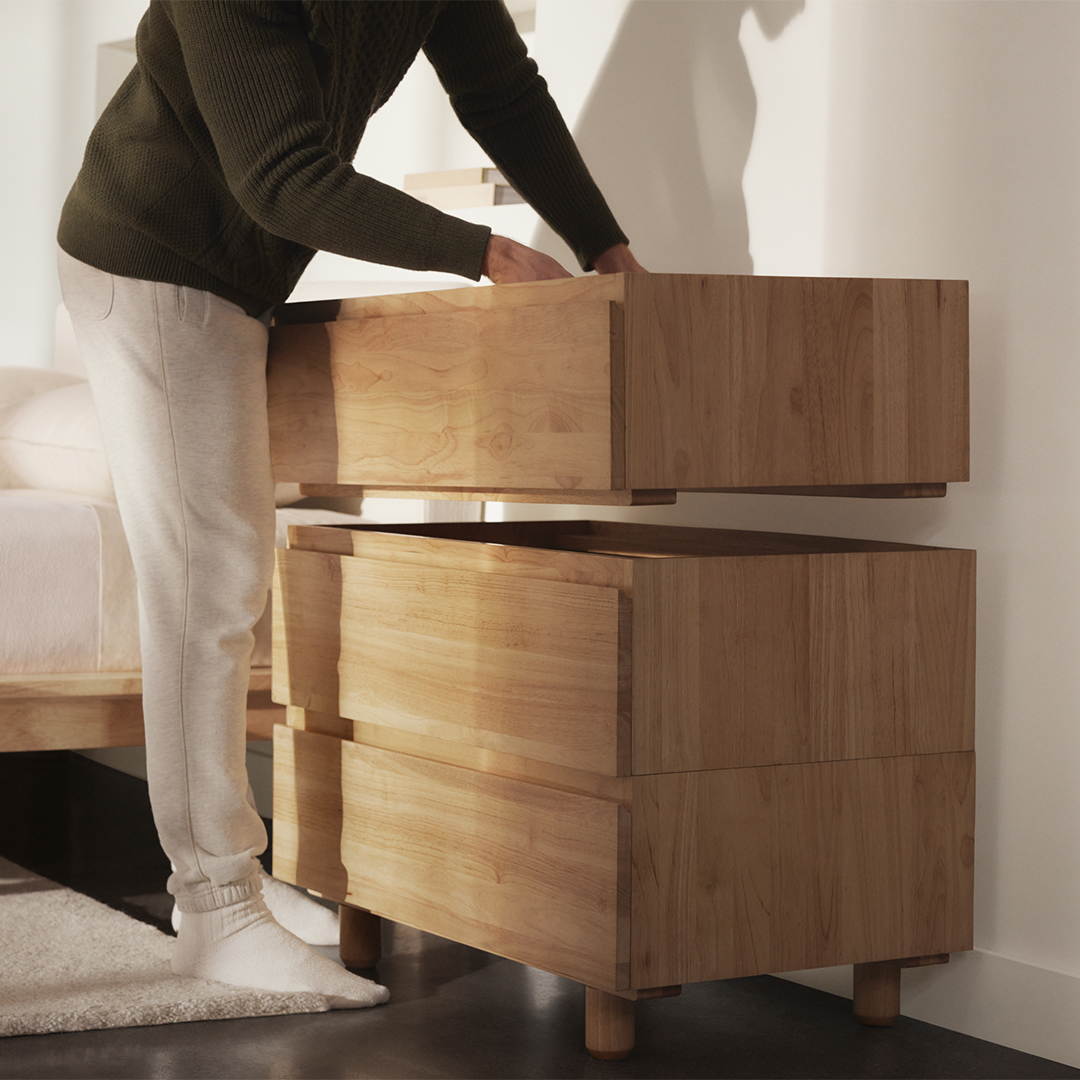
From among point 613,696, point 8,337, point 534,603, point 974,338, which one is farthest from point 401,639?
point 8,337

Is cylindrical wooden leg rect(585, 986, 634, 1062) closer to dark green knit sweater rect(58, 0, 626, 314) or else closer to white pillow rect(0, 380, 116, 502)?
dark green knit sweater rect(58, 0, 626, 314)

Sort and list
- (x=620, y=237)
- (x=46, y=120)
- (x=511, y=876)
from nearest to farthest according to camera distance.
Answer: (x=511, y=876), (x=620, y=237), (x=46, y=120)

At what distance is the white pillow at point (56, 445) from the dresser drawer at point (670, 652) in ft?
2.39

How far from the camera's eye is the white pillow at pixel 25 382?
2385 mm

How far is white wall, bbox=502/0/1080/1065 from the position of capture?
1436 millimetres

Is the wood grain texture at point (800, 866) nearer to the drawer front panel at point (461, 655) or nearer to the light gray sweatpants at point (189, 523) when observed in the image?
the drawer front panel at point (461, 655)

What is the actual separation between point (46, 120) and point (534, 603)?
2693mm

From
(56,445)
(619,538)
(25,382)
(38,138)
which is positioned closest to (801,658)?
(619,538)

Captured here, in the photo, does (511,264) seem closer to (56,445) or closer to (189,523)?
(189,523)

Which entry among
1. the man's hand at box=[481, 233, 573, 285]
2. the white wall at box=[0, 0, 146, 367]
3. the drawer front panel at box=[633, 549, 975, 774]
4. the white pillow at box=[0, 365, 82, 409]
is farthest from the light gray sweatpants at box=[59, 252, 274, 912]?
the white wall at box=[0, 0, 146, 367]

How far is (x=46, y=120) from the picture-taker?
3555 millimetres

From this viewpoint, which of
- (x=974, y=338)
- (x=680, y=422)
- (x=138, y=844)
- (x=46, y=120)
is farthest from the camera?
(x=46, y=120)

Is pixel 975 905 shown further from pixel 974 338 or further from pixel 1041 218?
pixel 1041 218

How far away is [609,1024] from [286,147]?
0.85m
